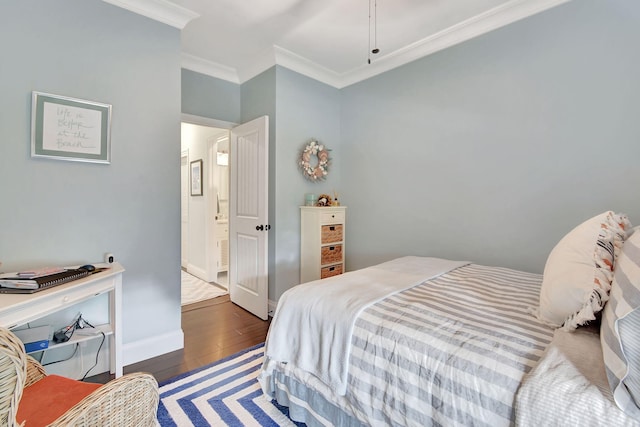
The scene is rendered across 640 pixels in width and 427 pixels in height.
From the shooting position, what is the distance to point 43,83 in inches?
70.1

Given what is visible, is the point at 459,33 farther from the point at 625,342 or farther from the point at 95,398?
the point at 95,398

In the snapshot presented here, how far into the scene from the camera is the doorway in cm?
430

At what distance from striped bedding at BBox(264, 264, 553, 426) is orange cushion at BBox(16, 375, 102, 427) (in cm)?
86

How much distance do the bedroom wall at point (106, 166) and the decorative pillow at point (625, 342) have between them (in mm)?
2492

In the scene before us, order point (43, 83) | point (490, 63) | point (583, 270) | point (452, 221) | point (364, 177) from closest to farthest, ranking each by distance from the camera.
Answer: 1. point (583, 270)
2. point (43, 83)
3. point (490, 63)
4. point (452, 221)
5. point (364, 177)

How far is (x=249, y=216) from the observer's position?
3117 millimetres

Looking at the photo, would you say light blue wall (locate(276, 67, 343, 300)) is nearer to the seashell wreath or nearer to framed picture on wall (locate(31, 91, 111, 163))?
the seashell wreath

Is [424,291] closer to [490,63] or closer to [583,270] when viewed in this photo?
[583,270]

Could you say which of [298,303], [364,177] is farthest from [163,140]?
[364,177]

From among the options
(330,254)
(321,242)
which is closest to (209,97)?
(321,242)

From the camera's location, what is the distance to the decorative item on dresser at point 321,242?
302cm

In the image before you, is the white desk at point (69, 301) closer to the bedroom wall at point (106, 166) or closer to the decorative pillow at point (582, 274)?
the bedroom wall at point (106, 166)

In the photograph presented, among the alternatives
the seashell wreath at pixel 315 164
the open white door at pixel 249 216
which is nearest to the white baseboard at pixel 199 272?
the open white door at pixel 249 216

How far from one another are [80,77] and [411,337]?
2473mm
